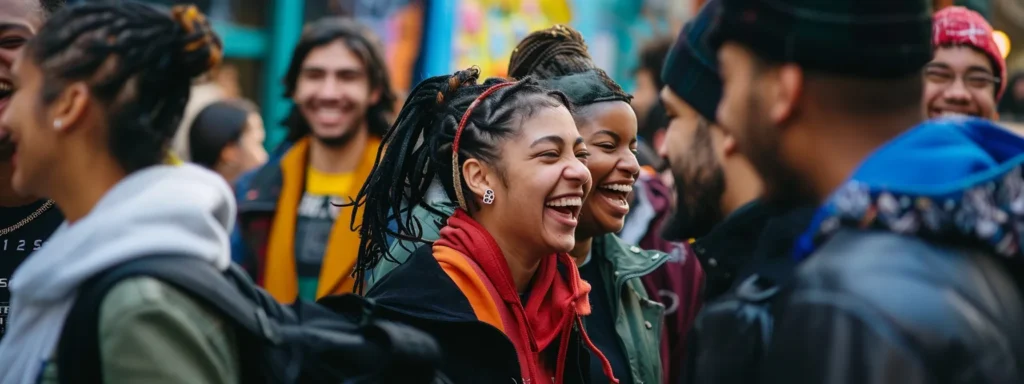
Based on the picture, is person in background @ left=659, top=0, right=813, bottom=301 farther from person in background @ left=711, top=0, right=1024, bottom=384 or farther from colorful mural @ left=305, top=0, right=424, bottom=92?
colorful mural @ left=305, top=0, right=424, bottom=92

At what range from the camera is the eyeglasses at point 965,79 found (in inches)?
199

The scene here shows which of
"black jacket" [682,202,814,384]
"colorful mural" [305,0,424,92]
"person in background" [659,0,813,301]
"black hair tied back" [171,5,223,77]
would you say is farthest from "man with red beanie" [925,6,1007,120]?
"colorful mural" [305,0,424,92]

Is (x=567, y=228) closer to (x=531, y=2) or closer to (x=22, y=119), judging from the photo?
(x=22, y=119)

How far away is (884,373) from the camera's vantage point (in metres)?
1.86

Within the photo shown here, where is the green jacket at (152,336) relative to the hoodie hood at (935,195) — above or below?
below

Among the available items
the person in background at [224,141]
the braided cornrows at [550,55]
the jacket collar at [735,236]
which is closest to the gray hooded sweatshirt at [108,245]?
the jacket collar at [735,236]

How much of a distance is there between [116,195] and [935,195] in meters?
1.53

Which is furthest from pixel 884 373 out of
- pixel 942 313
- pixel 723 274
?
pixel 723 274

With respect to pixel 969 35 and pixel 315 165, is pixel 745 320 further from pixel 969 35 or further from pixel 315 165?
pixel 315 165

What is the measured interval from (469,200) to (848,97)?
5.37ft

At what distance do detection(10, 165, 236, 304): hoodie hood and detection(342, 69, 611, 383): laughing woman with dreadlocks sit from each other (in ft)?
2.92

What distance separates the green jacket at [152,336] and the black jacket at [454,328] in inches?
36.9

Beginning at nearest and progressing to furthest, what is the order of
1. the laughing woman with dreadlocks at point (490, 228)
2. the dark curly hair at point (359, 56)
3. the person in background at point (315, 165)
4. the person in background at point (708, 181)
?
the person in background at point (708, 181) → the laughing woman with dreadlocks at point (490, 228) → the person in background at point (315, 165) → the dark curly hair at point (359, 56)

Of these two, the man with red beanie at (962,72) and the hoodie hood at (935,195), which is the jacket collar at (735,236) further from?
the man with red beanie at (962,72)
